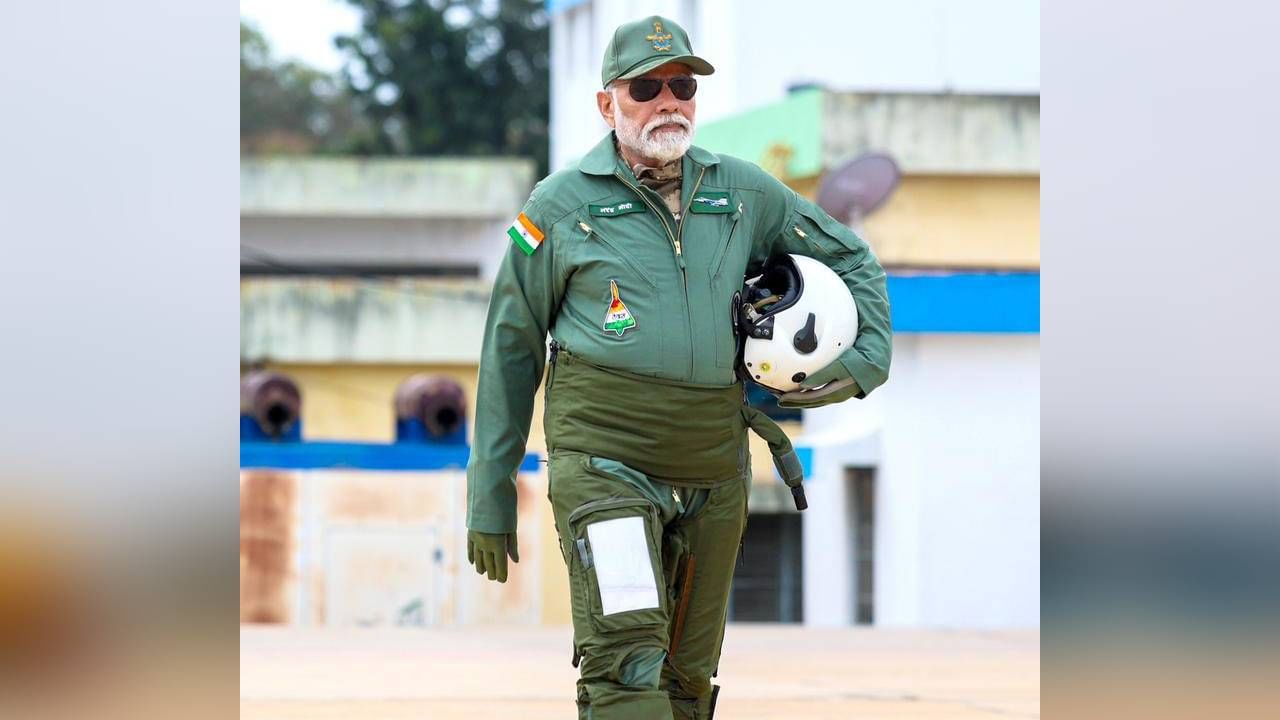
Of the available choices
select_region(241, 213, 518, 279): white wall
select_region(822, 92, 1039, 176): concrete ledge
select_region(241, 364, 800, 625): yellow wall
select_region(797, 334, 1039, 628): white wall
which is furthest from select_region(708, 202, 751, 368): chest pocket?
select_region(241, 213, 518, 279): white wall

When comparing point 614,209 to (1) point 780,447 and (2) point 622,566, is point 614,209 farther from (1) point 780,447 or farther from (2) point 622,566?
(2) point 622,566

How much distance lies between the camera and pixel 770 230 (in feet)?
19.9

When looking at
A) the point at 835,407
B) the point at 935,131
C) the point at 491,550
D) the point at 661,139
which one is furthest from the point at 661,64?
the point at 935,131

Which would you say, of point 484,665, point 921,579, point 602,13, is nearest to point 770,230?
point 484,665

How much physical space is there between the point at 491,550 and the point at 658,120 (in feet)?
4.21

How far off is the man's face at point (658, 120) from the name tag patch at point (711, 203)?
0.49 ft

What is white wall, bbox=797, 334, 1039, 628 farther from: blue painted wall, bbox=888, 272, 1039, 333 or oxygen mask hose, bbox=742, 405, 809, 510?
oxygen mask hose, bbox=742, 405, 809, 510

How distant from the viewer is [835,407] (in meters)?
19.1

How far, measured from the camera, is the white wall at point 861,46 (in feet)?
83.5

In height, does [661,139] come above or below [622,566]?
above
